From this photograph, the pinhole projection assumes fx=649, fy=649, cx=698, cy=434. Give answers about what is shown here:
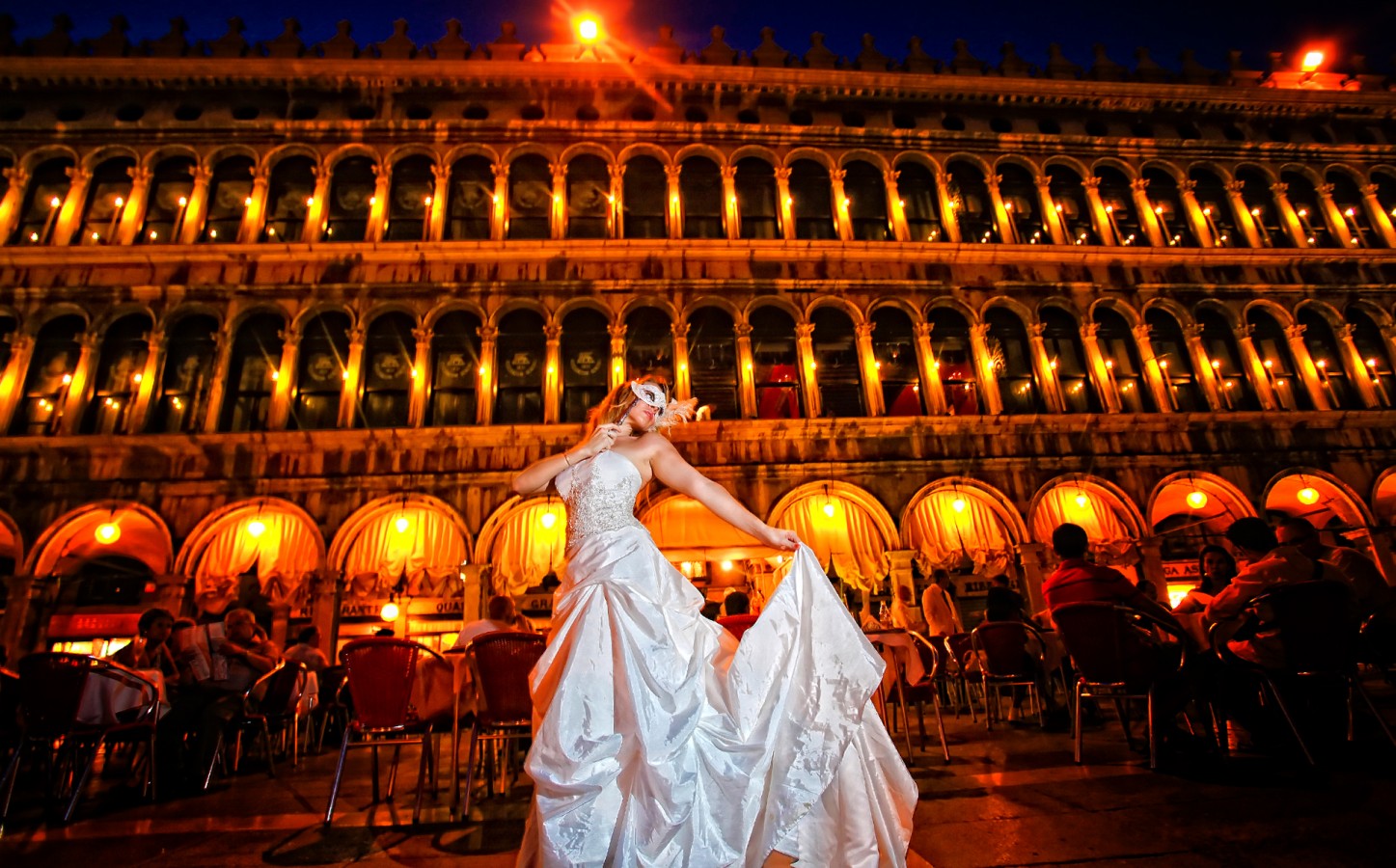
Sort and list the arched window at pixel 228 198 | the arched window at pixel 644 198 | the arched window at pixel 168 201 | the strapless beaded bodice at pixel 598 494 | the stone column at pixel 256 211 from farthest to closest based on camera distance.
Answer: the arched window at pixel 644 198, the arched window at pixel 228 198, the arched window at pixel 168 201, the stone column at pixel 256 211, the strapless beaded bodice at pixel 598 494

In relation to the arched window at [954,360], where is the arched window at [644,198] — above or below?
above

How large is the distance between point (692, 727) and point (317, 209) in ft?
44.0

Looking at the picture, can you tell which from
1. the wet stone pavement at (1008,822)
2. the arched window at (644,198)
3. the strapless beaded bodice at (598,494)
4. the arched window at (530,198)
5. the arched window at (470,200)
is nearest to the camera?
the wet stone pavement at (1008,822)

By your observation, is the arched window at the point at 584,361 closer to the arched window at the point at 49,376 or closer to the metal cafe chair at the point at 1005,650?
the metal cafe chair at the point at 1005,650

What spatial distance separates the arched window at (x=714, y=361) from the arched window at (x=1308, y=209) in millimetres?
12688

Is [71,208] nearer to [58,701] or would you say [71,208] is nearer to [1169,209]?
[58,701]

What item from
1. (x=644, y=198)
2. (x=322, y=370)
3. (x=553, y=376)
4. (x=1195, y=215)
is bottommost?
(x=553, y=376)

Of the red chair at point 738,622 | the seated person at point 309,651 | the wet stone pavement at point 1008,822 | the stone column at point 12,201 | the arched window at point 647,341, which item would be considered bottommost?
the wet stone pavement at point 1008,822

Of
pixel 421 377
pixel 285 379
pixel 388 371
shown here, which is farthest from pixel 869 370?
pixel 285 379

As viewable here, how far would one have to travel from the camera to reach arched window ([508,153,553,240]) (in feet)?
42.4

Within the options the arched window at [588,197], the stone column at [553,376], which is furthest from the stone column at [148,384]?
the arched window at [588,197]

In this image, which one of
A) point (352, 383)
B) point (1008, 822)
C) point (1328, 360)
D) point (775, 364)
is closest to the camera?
point (1008, 822)

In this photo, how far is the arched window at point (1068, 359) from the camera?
1241 cm

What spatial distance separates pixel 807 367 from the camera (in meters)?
12.0
